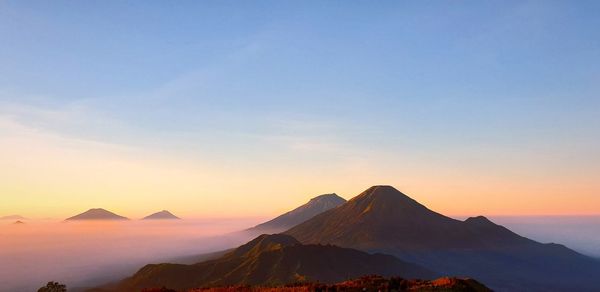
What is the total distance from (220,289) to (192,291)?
3.27m

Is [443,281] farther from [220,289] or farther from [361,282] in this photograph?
[220,289]

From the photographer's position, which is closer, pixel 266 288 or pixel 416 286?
pixel 416 286

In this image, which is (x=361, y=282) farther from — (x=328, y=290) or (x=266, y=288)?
(x=266, y=288)

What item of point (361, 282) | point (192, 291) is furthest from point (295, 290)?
point (192, 291)

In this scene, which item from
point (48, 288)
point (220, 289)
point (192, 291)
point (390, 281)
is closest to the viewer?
point (390, 281)

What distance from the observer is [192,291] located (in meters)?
28.8

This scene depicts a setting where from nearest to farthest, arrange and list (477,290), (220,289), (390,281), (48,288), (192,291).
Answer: (477,290) → (390,281) → (220,289) → (192,291) → (48,288)

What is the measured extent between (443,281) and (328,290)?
531cm

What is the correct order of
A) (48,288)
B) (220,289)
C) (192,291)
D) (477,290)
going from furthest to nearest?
(48,288)
(192,291)
(220,289)
(477,290)

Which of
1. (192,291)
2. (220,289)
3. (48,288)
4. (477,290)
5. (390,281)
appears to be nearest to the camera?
(477,290)

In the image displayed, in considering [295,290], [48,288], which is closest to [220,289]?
[295,290]

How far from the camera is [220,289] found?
26375 mm

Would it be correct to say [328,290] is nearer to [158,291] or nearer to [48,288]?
[158,291]

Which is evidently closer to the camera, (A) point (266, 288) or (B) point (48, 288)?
(A) point (266, 288)
